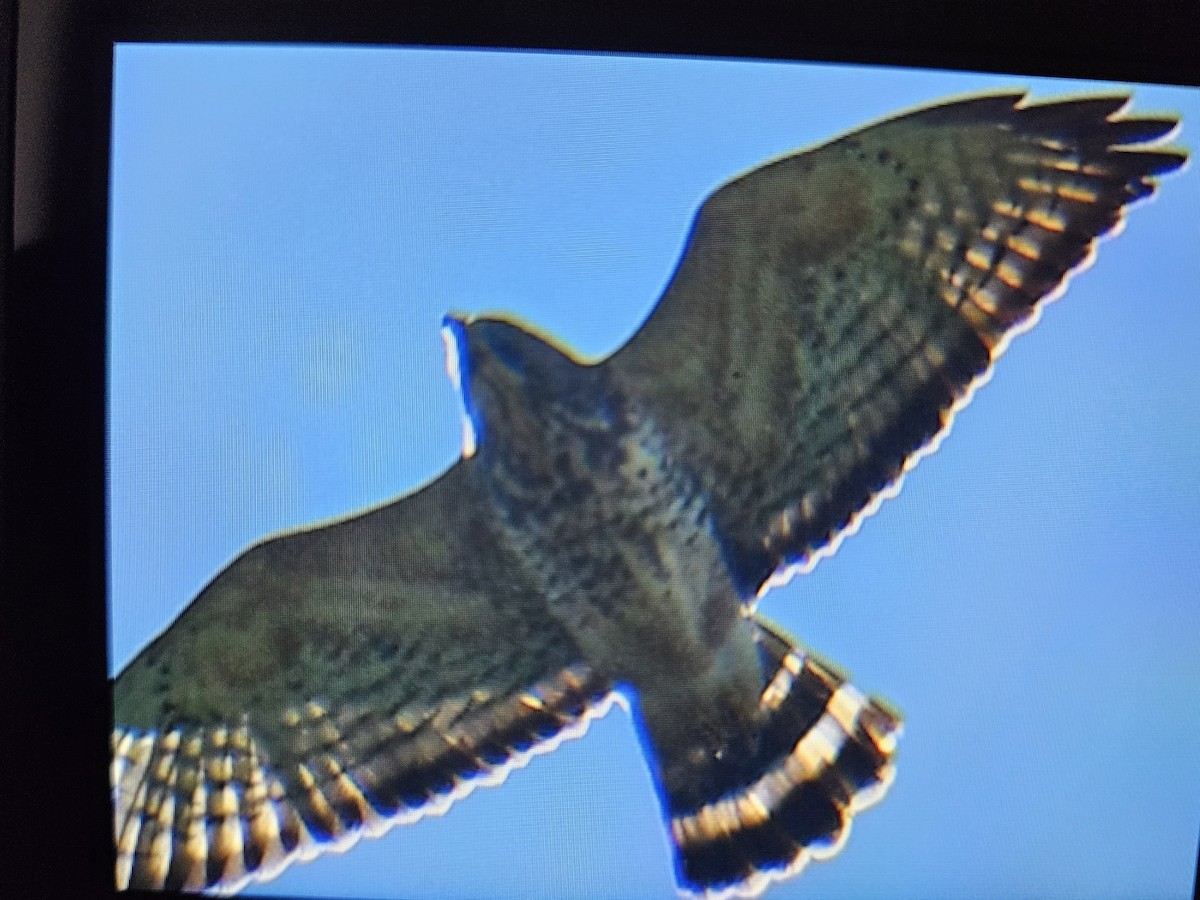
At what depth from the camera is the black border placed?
0.73 metres

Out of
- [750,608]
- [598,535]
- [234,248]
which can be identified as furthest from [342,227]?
[750,608]

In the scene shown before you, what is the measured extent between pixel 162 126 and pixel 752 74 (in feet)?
1.64

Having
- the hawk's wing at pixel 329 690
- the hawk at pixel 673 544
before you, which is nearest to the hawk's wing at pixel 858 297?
the hawk at pixel 673 544

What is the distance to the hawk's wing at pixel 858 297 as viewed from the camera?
0.75m

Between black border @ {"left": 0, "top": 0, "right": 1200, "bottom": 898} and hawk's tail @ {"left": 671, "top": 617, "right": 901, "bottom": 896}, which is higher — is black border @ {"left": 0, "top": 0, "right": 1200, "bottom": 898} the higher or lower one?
the higher one

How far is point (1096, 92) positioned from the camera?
0.76m

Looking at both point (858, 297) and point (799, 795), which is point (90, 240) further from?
point (799, 795)

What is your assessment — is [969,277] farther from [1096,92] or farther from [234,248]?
[234,248]

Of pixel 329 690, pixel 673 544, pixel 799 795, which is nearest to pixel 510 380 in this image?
pixel 673 544

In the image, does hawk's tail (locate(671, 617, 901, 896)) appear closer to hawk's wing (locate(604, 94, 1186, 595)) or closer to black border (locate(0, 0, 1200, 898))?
hawk's wing (locate(604, 94, 1186, 595))

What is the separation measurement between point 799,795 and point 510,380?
1.45ft

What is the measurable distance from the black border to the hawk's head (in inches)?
9.7

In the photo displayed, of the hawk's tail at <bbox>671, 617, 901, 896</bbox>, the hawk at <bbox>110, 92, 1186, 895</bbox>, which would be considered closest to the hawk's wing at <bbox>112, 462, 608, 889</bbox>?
the hawk at <bbox>110, 92, 1186, 895</bbox>

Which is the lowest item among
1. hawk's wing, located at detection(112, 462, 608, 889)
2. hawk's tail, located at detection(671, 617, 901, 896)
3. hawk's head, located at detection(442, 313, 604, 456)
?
hawk's tail, located at detection(671, 617, 901, 896)
